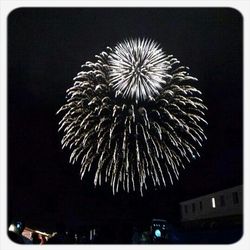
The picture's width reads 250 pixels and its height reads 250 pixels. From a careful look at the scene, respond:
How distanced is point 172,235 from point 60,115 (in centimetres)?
80

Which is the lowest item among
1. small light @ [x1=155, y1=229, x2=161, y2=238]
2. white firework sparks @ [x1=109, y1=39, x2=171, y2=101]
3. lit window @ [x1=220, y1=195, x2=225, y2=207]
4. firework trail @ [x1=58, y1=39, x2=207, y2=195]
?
small light @ [x1=155, y1=229, x2=161, y2=238]

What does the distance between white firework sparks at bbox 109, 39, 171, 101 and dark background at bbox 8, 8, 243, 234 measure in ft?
0.16

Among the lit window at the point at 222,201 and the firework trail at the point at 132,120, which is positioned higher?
the firework trail at the point at 132,120

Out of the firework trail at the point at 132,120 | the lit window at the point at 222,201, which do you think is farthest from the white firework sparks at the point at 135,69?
the lit window at the point at 222,201

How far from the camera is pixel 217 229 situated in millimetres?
2166

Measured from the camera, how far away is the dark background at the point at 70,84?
2.14 meters

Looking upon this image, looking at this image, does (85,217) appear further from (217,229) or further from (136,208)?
(217,229)

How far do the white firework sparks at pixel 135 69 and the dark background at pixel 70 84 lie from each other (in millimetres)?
50

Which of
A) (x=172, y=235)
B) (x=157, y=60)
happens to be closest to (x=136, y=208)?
(x=172, y=235)

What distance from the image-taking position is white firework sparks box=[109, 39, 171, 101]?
2211mm

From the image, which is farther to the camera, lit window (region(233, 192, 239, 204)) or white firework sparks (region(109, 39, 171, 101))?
A: white firework sparks (region(109, 39, 171, 101))

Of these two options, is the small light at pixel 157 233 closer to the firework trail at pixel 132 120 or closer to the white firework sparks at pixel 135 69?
the firework trail at pixel 132 120

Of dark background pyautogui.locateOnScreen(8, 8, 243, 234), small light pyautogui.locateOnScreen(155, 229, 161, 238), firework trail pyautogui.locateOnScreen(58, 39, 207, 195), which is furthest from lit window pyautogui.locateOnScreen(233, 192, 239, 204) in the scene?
small light pyautogui.locateOnScreen(155, 229, 161, 238)

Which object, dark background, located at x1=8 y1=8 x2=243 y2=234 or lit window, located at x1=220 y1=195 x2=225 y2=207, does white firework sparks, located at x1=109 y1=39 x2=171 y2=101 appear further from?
lit window, located at x1=220 y1=195 x2=225 y2=207
